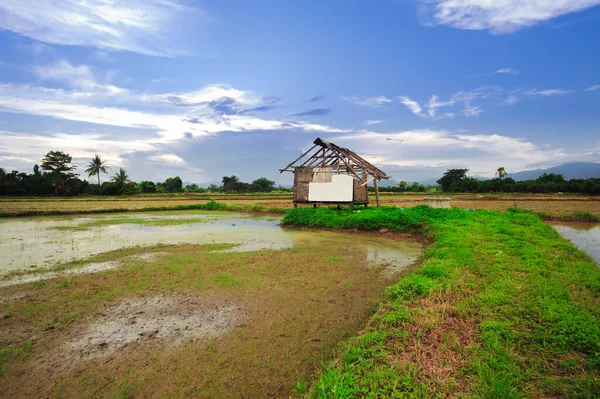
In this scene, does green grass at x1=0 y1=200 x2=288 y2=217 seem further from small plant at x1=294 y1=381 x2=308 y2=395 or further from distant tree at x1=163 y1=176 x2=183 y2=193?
distant tree at x1=163 y1=176 x2=183 y2=193

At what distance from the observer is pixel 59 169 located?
4453cm

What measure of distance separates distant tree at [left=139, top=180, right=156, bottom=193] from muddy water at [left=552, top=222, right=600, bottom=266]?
52846 mm

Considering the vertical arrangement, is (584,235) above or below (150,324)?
above

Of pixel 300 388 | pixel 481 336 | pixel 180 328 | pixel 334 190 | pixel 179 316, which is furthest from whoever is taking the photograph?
pixel 334 190

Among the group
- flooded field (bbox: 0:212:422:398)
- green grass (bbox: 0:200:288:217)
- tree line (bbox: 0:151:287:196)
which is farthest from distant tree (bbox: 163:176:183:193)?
flooded field (bbox: 0:212:422:398)

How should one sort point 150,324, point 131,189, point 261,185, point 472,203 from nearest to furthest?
point 150,324, point 472,203, point 131,189, point 261,185

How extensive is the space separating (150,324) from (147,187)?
52.2m

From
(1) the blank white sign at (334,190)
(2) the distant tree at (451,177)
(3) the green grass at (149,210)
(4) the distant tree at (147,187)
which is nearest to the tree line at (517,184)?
(2) the distant tree at (451,177)

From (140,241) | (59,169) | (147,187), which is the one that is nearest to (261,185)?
(147,187)

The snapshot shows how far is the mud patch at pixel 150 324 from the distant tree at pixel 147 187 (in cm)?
5109

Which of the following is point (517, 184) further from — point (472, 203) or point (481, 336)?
point (481, 336)

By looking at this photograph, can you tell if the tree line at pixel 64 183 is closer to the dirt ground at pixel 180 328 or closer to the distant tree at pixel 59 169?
the distant tree at pixel 59 169

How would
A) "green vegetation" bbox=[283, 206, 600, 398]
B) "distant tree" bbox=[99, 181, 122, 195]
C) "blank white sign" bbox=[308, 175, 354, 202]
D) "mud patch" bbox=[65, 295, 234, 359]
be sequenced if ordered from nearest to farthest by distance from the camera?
"green vegetation" bbox=[283, 206, 600, 398]
"mud patch" bbox=[65, 295, 234, 359]
"blank white sign" bbox=[308, 175, 354, 202]
"distant tree" bbox=[99, 181, 122, 195]

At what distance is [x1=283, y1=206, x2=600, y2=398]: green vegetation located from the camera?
244cm
